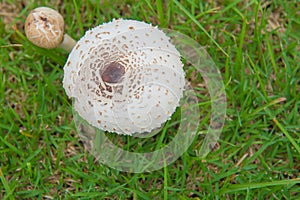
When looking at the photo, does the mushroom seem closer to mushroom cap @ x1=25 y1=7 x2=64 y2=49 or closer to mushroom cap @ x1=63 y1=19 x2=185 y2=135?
mushroom cap @ x1=25 y1=7 x2=64 y2=49

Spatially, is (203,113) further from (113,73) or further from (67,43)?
(67,43)

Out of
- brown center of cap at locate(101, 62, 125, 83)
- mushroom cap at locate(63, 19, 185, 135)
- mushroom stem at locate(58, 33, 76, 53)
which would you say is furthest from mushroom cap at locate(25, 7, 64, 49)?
brown center of cap at locate(101, 62, 125, 83)

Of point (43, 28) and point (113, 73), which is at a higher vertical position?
point (43, 28)

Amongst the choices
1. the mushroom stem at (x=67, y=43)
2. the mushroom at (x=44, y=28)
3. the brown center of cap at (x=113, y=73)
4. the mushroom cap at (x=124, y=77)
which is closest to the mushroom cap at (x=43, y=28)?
the mushroom at (x=44, y=28)

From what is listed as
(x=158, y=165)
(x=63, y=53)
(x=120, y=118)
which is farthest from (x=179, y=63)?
(x=63, y=53)

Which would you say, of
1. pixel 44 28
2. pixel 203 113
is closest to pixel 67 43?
pixel 44 28

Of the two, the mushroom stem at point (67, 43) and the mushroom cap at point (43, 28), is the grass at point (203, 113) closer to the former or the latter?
the mushroom stem at point (67, 43)

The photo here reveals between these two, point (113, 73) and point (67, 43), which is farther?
point (67, 43)
